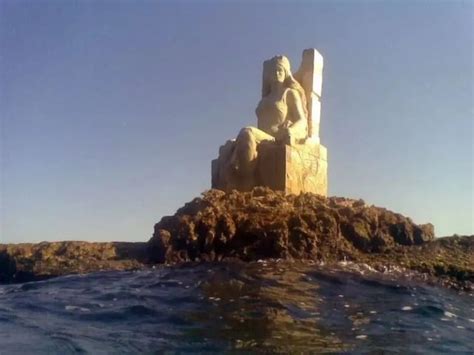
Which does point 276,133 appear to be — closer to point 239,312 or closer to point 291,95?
point 291,95

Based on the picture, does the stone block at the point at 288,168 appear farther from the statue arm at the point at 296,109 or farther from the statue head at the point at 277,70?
the statue head at the point at 277,70

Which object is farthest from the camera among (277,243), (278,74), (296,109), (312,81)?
(312,81)

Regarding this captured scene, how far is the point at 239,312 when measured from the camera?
7418 millimetres

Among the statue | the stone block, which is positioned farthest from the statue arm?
the stone block

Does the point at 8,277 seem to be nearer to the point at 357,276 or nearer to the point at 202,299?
the point at 202,299

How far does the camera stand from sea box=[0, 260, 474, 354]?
6434 millimetres

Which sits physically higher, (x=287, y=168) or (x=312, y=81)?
(x=312, y=81)

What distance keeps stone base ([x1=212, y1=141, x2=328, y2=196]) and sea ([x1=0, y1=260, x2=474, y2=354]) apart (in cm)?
361

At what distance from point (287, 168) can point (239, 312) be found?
6300 millimetres

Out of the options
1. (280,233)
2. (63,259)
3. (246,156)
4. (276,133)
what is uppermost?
(276,133)

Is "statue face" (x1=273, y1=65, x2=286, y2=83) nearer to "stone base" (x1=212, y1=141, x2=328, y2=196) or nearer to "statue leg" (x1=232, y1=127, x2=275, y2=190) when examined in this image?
"stone base" (x1=212, y1=141, x2=328, y2=196)

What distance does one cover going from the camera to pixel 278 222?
10.8 meters

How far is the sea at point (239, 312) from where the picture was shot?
21.1 ft

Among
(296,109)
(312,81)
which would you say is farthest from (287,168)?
(312,81)
